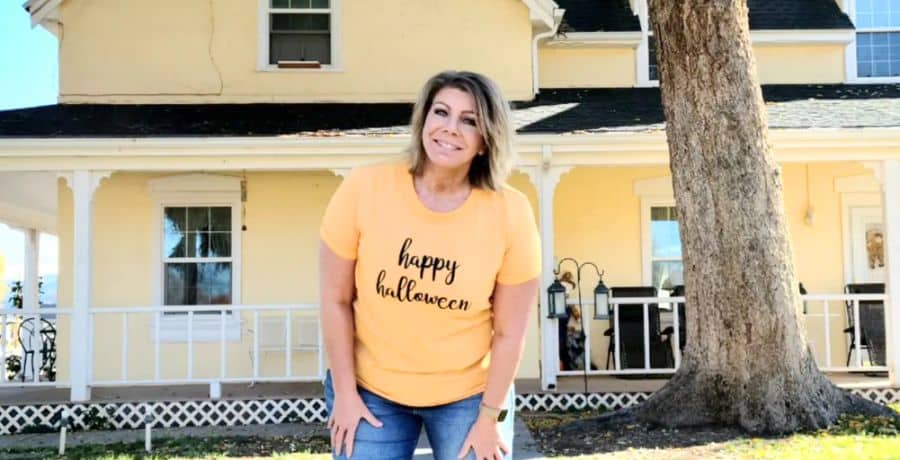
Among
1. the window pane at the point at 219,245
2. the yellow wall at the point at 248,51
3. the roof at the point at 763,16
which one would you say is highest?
the roof at the point at 763,16

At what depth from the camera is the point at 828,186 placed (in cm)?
1068

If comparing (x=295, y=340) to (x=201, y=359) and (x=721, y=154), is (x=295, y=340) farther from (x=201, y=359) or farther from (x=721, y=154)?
(x=721, y=154)

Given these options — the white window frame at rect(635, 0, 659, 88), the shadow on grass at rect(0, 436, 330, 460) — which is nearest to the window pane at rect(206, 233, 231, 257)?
the shadow on grass at rect(0, 436, 330, 460)

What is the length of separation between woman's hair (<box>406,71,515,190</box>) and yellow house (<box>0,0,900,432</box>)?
240 inches

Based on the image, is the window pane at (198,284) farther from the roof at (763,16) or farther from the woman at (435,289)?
the woman at (435,289)

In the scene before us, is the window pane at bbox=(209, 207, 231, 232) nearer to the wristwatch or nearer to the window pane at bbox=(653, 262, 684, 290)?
the window pane at bbox=(653, 262, 684, 290)

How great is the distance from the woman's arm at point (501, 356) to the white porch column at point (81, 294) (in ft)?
23.6

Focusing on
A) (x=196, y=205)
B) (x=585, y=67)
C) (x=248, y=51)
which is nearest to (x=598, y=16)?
(x=585, y=67)

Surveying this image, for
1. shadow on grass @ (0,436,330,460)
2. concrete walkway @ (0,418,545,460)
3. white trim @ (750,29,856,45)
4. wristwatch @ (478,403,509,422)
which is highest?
white trim @ (750,29,856,45)

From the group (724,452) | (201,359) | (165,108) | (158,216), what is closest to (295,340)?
(201,359)

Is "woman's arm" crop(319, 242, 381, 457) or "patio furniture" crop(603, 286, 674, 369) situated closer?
"woman's arm" crop(319, 242, 381, 457)

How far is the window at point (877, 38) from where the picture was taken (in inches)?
468

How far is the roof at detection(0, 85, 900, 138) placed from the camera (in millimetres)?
8711

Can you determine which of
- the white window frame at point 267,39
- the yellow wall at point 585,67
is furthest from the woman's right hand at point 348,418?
the yellow wall at point 585,67
